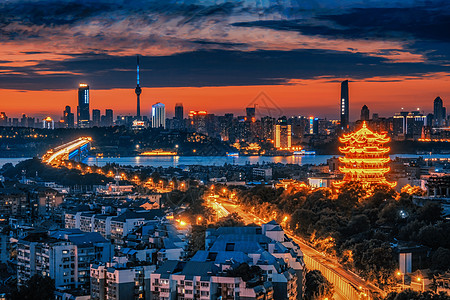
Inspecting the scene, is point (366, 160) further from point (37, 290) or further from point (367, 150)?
point (37, 290)

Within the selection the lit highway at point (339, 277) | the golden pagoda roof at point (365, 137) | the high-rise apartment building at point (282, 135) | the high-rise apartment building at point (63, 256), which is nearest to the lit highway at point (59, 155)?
the high-rise apartment building at point (282, 135)

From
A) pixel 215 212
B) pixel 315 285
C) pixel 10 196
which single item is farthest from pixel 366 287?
pixel 10 196

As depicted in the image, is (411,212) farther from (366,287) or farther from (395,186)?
(395,186)

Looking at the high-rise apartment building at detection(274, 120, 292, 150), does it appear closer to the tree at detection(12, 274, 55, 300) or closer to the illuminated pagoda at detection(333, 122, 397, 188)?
the illuminated pagoda at detection(333, 122, 397, 188)

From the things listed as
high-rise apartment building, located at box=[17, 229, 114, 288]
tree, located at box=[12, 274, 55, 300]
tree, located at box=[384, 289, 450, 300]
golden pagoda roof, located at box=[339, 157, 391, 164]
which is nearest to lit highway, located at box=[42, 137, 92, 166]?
golden pagoda roof, located at box=[339, 157, 391, 164]

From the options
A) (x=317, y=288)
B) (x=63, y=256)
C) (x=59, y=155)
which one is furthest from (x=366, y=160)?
(x=59, y=155)

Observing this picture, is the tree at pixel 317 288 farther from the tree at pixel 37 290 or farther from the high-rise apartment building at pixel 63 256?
the tree at pixel 37 290
